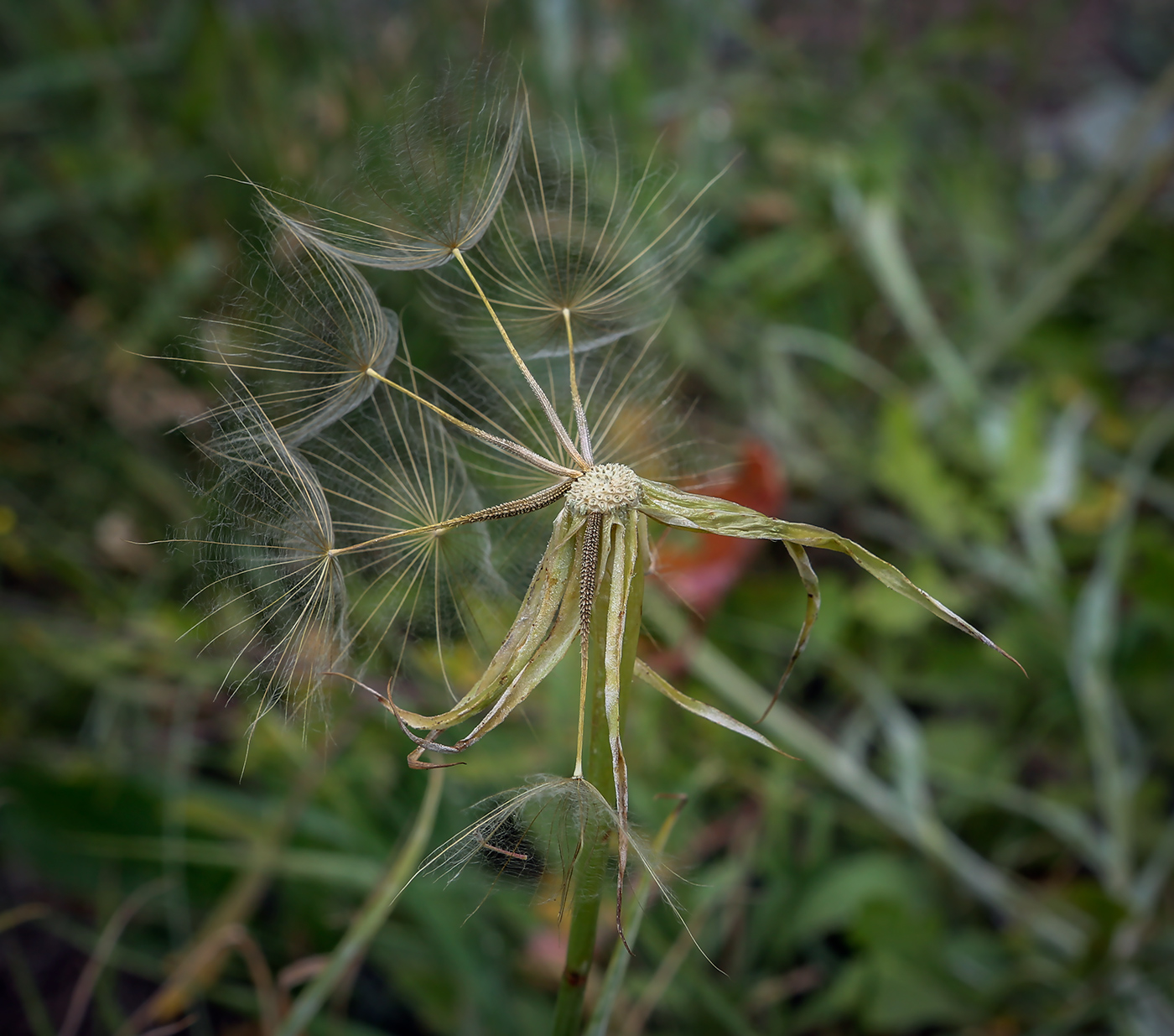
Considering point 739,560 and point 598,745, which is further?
point 739,560

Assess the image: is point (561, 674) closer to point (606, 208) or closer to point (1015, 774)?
point (606, 208)

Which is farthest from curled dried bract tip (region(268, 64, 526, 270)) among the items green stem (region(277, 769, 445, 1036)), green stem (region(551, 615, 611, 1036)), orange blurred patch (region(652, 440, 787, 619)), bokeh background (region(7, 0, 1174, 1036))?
orange blurred patch (region(652, 440, 787, 619))

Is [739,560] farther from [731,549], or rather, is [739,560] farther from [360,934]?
[360,934]

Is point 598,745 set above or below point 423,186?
below

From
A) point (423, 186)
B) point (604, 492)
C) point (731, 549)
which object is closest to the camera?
point (604, 492)

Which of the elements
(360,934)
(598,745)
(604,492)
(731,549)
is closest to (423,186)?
(604,492)

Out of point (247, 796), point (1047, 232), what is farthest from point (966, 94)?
point (247, 796)

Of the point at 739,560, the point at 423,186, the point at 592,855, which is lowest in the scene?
the point at 739,560
